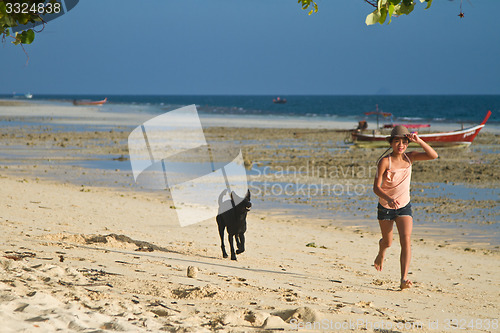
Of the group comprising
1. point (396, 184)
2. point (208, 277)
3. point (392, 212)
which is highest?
point (396, 184)

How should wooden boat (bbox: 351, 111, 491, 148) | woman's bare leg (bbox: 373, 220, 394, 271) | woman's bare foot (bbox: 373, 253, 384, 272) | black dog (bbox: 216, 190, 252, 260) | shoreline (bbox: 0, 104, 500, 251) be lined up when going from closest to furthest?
woman's bare leg (bbox: 373, 220, 394, 271), woman's bare foot (bbox: 373, 253, 384, 272), black dog (bbox: 216, 190, 252, 260), shoreline (bbox: 0, 104, 500, 251), wooden boat (bbox: 351, 111, 491, 148)

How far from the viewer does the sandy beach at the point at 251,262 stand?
427 cm

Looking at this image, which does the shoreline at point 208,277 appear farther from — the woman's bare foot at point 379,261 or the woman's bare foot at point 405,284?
the woman's bare foot at point 379,261

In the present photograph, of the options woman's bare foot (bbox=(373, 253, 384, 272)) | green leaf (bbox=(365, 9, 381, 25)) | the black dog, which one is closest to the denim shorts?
woman's bare foot (bbox=(373, 253, 384, 272))

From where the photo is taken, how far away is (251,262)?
6.88m

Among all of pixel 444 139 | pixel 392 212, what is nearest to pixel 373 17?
pixel 392 212

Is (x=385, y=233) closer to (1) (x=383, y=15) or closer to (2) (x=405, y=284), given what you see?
(2) (x=405, y=284)

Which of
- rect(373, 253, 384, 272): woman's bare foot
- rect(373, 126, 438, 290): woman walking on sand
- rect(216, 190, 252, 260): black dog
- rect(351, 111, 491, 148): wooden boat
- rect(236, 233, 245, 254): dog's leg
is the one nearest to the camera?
rect(373, 126, 438, 290): woman walking on sand

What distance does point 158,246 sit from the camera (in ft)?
24.3

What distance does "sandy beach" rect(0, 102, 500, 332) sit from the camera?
4273 mm

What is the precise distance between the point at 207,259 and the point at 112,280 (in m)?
1.83

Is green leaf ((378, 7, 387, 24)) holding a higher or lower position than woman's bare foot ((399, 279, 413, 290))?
higher

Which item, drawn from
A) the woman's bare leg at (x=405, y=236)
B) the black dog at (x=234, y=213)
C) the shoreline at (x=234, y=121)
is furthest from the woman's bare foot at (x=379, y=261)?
the shoreline at (x=234, y=121)

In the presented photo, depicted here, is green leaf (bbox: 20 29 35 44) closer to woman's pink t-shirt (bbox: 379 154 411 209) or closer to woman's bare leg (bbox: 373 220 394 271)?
woman's pink t-shirt (bbox: 379 154 411 209)
